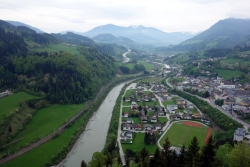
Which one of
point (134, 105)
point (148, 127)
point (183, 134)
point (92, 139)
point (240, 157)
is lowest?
point (92, 139)

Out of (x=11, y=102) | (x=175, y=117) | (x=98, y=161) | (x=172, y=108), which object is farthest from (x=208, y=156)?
(x=11, y=102)

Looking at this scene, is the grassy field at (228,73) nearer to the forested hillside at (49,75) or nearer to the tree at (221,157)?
the forested hillside at (49,75)

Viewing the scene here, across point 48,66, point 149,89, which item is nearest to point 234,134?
point 149,89

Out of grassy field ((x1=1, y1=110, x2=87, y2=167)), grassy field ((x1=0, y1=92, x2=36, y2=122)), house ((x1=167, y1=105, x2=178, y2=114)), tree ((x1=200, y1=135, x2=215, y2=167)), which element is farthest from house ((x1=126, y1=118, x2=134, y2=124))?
tree ((x1=200, y1=135, x2=215, y2=167))

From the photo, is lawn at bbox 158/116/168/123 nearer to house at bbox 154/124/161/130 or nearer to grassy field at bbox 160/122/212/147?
grassy field at bbox 160/122/212/147

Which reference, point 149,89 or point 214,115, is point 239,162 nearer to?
point 214,115

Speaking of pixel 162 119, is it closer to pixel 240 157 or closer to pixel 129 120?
pixel 129 120
